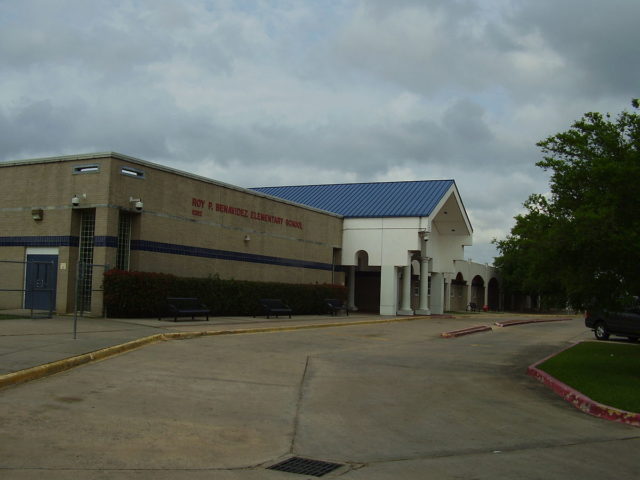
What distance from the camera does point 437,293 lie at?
1711 inches

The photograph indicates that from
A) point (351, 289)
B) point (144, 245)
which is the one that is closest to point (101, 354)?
point (144, 245)

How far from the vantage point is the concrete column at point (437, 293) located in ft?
142

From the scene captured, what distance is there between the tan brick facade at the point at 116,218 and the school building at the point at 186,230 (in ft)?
0.13

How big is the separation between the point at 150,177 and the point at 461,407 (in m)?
17.2

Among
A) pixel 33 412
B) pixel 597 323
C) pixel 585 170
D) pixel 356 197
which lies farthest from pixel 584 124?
pixel 356 197

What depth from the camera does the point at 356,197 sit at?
137 ft

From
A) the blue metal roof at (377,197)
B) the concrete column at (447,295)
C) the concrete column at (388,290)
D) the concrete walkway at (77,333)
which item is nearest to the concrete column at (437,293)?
the concrete column at (388,290)

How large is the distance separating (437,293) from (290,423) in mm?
35536

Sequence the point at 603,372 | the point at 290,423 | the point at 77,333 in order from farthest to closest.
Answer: the point at 77,333
the point at 603,372
the point at 290,423

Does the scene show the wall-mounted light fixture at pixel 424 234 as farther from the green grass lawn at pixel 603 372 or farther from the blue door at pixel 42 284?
the blue door at pixel 42 284

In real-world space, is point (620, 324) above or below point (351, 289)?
below

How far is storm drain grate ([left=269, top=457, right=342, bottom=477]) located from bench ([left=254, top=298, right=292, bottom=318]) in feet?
66.0

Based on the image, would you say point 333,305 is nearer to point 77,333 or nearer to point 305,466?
point 77,333

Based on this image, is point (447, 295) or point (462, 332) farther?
point (447, 295)
